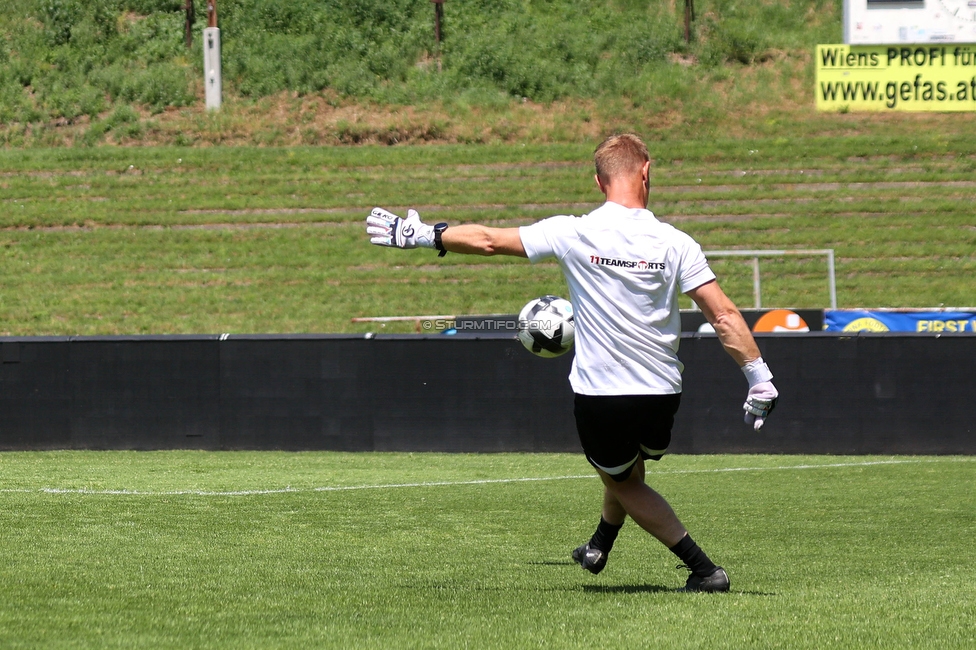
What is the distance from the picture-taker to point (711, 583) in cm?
551

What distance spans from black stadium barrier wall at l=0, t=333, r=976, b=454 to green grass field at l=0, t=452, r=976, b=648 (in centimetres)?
241

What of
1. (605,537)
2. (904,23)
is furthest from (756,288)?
(605,537)

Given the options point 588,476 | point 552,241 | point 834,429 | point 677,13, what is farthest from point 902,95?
point 552,241

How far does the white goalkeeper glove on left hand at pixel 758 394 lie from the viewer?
527 centimetres

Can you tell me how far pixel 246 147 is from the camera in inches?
1352

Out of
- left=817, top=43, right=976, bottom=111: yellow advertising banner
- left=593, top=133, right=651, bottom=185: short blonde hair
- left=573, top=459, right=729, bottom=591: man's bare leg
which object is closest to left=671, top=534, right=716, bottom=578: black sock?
left=573, top=459, right=729, bottom=591: man's bare leg

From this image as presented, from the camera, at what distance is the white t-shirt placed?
539 centimetres

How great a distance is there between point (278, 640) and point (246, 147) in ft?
102

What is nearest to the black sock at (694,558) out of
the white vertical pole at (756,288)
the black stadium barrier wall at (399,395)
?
the black stadium barrier wall at (399,395)

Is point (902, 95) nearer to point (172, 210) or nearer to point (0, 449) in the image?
point (172, 210)

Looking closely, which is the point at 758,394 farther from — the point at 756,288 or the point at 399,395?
the point at 756,288

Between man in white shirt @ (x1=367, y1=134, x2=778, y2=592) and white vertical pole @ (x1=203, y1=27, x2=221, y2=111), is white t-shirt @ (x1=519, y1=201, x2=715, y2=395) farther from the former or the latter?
white vertical pole @ (x1=203, y1=27, x2=221, y2=111)

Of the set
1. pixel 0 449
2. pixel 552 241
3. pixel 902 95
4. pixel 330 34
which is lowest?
pixel 0 449

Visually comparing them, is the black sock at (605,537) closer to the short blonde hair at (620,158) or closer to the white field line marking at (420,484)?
the short blonde hair at (620,158)
